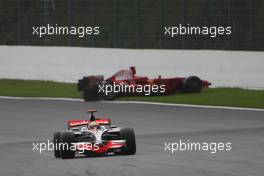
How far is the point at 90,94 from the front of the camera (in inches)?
1152

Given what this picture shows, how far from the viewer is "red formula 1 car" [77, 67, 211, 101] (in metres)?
29.3

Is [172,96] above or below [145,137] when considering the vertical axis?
above

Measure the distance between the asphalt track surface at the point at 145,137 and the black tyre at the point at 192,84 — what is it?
10.8ft

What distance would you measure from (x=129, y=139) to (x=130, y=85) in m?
13.6

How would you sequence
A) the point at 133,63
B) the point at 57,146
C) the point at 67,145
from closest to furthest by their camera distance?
the point at 67,145 < the point at 57,146 < the point at 133,63

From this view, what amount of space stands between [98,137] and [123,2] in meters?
19.6

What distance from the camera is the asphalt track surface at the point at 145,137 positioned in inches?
571

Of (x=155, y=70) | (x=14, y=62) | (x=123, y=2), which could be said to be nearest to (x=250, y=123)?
(x=155, y=70)

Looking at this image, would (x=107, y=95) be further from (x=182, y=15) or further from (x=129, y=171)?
(x=129, y=171)

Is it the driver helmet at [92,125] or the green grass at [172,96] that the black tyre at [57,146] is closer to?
the driver helmet at [92,125]

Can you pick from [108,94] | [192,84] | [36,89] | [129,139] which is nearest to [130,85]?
[108,94]

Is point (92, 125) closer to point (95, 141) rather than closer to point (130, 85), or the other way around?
point (95, 141)

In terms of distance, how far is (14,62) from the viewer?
3703cm

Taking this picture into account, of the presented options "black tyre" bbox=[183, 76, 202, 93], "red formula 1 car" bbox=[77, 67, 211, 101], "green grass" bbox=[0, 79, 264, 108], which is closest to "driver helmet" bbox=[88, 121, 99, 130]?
"green grass" bbox=[0, 79, 264, 108]
